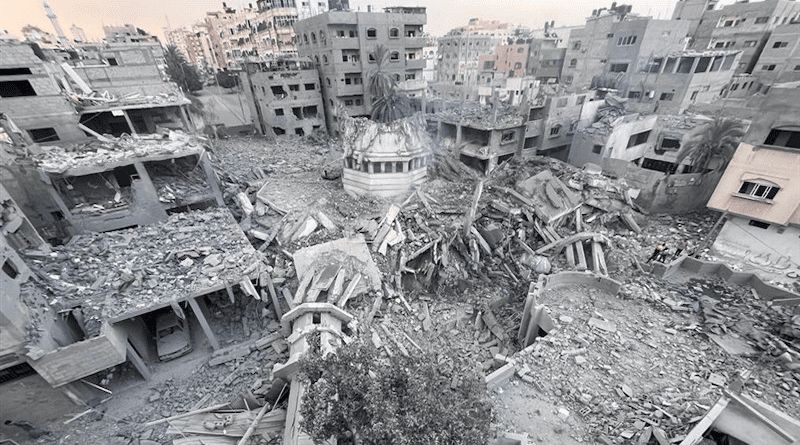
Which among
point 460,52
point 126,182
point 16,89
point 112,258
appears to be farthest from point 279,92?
point 460,52

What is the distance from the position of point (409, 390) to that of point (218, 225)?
47.6ft

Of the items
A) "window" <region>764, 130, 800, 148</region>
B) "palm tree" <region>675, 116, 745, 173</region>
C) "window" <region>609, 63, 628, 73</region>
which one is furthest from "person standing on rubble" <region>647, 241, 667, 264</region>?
"window" <region>609, 63, 628, 73</region>

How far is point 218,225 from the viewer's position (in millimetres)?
16719

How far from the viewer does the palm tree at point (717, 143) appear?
2122cm

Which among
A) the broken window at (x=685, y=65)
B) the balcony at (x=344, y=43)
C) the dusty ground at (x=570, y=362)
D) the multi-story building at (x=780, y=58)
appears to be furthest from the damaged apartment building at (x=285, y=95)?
the multi-story building at (x=780, y=58)

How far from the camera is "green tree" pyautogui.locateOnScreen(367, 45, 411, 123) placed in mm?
28562

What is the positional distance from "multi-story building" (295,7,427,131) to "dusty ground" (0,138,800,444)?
2150 cm

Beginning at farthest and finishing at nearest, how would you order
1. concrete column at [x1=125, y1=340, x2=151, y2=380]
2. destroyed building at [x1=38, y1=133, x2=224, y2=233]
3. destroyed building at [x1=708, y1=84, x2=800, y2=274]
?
1. destroyed building at [x1=38, y1=133, x2=224, y2=233]
2. destroyed building at [x1=708, y1=84, x2=800, y2=274]
3. concrete column at [x1=125, y1=340, x2=151, y2=380]

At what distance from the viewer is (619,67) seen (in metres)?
34.3

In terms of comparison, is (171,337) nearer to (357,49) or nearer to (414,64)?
(357,49)

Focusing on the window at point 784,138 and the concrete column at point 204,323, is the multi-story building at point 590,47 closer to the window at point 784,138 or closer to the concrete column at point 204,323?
the window at point 784,138

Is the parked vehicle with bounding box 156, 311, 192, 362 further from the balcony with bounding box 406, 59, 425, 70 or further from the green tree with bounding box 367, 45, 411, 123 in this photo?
the balcony with bounding box 406, 59, 425, 70

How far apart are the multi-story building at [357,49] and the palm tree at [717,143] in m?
26.9

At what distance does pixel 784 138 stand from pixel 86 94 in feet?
143
